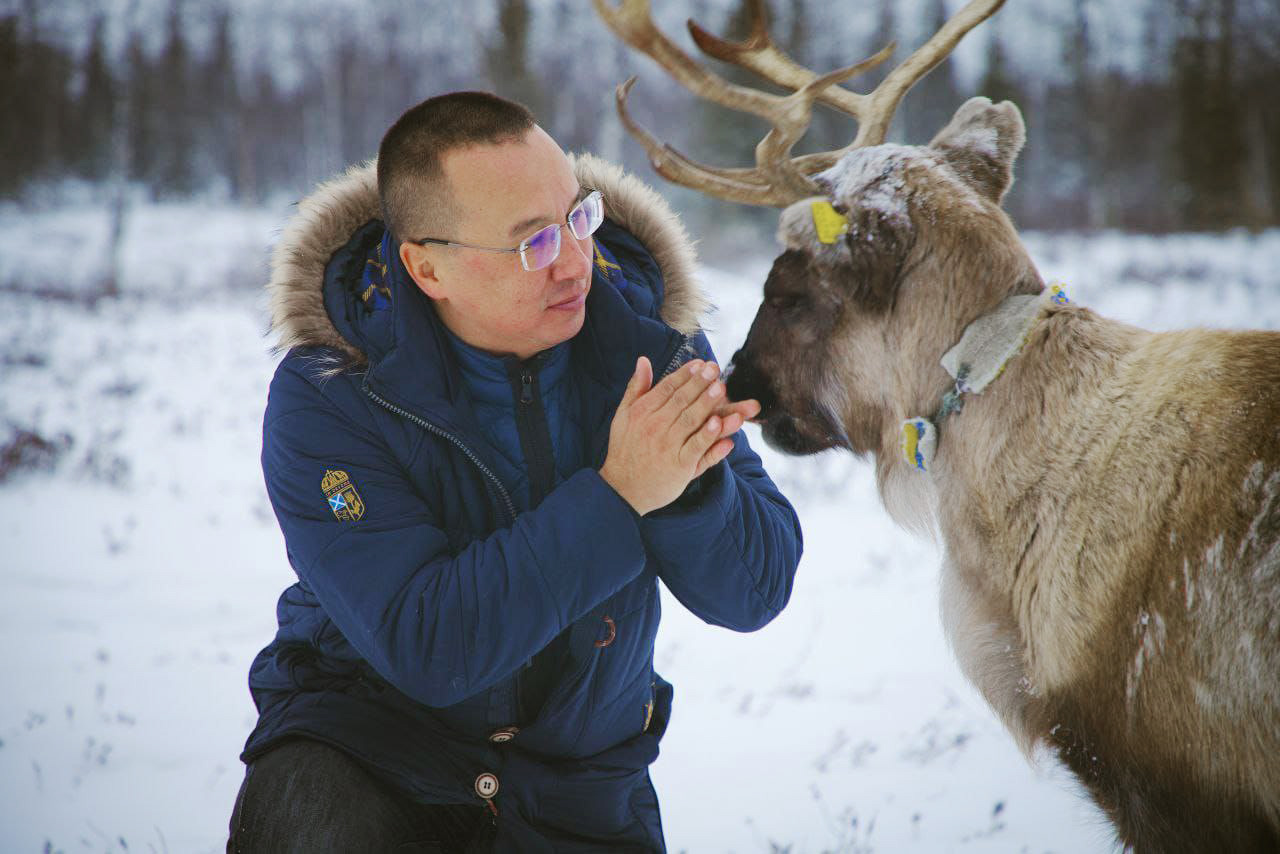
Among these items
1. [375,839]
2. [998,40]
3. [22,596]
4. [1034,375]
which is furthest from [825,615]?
[998,40]

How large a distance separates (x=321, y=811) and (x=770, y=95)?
2.06m

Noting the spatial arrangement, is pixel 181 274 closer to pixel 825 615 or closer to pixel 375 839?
pixel 825 615

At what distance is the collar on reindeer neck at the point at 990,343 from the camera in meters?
1.87

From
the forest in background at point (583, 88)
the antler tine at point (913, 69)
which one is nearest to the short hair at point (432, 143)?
the antler tine at point (913, 69)

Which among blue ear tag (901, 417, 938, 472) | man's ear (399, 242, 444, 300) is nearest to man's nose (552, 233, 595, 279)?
man's ear (399, 242, 444, 300)

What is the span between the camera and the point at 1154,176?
2761 centimetres

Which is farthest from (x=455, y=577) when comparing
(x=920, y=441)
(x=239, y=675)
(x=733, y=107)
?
(x=239, y=675)

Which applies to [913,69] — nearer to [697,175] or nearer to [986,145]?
[986,145]

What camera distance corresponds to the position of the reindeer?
1.58 meters

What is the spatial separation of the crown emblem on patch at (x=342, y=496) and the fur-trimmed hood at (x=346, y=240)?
30 cm

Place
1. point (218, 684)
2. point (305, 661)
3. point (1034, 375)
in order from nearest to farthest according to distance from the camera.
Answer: point (1034, 375) → point (305, 661) → point (218, 684)

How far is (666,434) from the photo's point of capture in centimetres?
163

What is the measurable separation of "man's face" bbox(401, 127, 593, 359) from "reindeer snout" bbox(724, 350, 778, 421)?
1.50ft

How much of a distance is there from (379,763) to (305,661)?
342 mm
